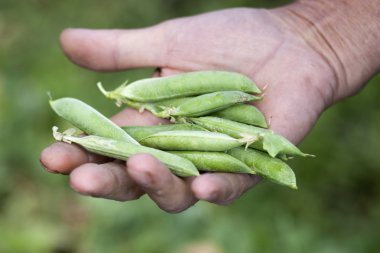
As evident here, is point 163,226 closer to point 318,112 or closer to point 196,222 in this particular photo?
point 196,222

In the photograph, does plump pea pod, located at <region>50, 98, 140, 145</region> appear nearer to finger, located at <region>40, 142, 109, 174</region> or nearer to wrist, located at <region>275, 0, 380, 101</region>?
finger, located at <region>40, 142, 109, 174</region>

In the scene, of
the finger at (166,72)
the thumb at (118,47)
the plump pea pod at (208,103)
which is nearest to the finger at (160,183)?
the plump pea pod at (208,103)

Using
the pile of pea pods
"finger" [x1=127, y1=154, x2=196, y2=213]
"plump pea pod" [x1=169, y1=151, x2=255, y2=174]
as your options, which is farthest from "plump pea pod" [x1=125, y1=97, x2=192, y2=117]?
"finger" [x1=127, y1=154, x2=196, y2=213]

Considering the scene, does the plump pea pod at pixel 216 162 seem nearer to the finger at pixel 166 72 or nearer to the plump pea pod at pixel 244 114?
the plump pea pod at pixel 244 114

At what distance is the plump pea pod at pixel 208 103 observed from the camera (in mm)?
2758

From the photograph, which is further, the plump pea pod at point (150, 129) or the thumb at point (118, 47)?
the thumb at point (118, 47)

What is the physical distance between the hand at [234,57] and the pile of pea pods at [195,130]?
7cm

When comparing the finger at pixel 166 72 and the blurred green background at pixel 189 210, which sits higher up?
the finger at pixel 166 72

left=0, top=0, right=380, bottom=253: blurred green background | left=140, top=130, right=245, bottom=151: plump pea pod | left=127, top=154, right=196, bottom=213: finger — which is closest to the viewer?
left=127, top=154, right=196, bottom=213: finger

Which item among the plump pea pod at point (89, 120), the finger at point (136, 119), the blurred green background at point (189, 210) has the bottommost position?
the blurred green background at point (189, 210)

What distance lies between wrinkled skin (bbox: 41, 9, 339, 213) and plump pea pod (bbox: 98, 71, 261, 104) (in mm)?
98

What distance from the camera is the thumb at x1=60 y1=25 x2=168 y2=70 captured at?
3279 mm


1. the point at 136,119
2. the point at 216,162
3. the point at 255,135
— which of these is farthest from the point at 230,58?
the point at 216,162

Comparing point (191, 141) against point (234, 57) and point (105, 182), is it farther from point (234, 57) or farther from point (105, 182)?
point (234, 57)
